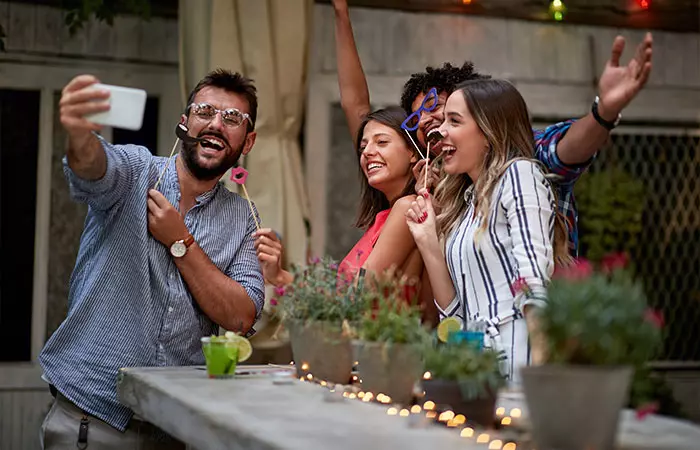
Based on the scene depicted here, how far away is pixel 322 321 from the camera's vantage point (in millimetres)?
2406

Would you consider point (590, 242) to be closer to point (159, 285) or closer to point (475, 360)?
point (159, 285)

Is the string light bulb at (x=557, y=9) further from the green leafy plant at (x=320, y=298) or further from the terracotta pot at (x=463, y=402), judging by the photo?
the terracotta pot at (x=463, y=402)

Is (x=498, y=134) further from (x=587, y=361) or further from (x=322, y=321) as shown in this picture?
(x=587, y=361)

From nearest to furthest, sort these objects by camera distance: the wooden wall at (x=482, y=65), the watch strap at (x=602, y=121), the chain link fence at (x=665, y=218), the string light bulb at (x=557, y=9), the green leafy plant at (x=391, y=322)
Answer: the green leafy plant at (x=391, y=322)
the watch strap at (x=602, y=121)
the wooden wall at (x=482, y=65)
the string light bulb at (x=557, y=9)
the chain link fence at (x=665, y=218)

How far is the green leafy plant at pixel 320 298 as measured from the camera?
242 centimetres

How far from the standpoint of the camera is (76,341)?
117 inches

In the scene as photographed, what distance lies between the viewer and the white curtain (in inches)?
183

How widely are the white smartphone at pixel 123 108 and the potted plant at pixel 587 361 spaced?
3.87 ft

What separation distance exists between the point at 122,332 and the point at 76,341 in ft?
0.43

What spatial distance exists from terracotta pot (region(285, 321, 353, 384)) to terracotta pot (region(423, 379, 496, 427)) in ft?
1.40

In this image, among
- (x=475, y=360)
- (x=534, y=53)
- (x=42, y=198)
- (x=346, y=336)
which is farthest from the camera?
(x=534, y=53)

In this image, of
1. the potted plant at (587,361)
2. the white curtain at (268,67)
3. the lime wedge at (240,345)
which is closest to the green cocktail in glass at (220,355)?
the lime wedge at (240,345)

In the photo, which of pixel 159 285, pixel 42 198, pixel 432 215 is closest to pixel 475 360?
pixel 432 215

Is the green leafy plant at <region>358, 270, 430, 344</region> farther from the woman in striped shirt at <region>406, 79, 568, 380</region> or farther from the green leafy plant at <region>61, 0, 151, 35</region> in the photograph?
the green leafy plant at <region>61, 0, 151, 35</region>
